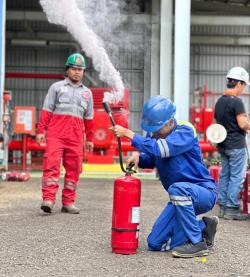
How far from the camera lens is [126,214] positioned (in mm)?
4383

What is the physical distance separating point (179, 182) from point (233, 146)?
2.32 metres

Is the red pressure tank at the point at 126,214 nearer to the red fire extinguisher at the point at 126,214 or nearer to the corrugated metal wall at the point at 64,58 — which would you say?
the red fire extinguisher at the point at 126,214

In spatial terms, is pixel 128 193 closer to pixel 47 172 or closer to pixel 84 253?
pixel 84 253

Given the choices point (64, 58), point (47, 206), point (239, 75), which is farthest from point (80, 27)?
point (64, 58)

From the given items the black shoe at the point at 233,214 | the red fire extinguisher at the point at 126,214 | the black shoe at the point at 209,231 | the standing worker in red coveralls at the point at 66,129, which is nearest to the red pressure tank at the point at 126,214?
the red fire extinguisher at the point at 126,214

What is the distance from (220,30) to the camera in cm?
2353

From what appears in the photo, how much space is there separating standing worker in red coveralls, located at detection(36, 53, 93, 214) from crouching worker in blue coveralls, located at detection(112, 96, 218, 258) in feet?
6.52

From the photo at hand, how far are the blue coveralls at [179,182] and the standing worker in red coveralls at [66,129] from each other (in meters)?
1.99

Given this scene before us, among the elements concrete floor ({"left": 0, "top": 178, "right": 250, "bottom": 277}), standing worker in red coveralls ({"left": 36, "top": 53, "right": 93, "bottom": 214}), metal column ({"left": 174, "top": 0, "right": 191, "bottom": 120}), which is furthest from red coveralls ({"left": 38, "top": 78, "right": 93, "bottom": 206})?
metal column ({"left": 174, "top": 0, "right": 191, "bottom": 120})

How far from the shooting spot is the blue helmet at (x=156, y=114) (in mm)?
4316

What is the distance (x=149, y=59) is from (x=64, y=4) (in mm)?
7384

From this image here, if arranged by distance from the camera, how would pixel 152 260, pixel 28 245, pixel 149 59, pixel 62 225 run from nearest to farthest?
pixel 152 260
pixel 28 245
pixel 62 225
pixel 149 59

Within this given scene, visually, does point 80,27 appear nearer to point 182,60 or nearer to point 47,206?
point 47,206

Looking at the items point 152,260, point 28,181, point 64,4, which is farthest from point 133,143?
point 28,181
